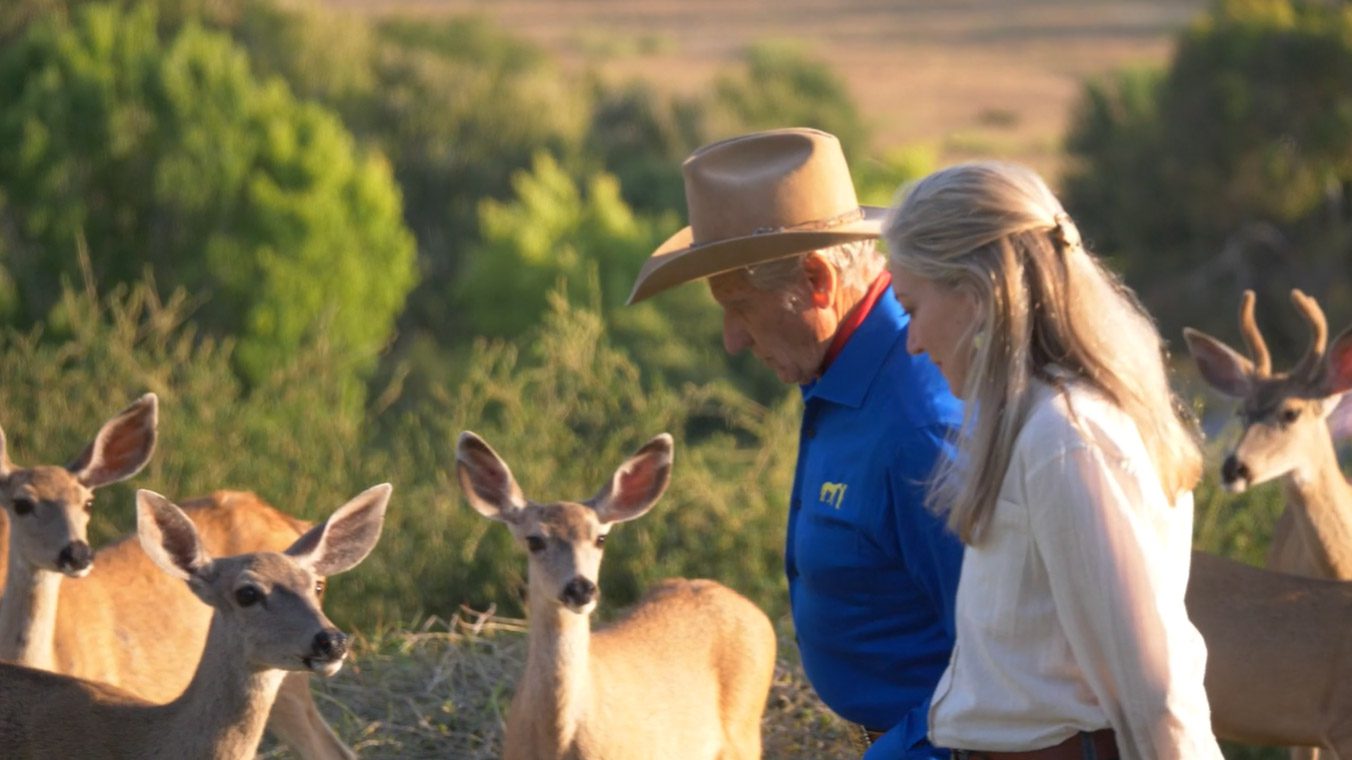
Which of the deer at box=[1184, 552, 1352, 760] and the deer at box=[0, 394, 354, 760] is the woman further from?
the deer at box=[0, 394, 354, 760]

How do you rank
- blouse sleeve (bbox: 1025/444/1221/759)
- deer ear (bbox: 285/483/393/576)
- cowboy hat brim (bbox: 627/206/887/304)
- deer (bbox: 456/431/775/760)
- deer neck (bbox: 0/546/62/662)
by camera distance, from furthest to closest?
deer neck (bbox: 0/546/62/662) < deer (bbox: 456/431/775/760) < deer ear (bbox: 285/483/393/576) < cowboy hat brim (bbox: 627/206/887/304) < blouse sleeve (bbox: 1025/444/1221/759)

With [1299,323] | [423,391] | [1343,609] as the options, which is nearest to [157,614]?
[1343,609]

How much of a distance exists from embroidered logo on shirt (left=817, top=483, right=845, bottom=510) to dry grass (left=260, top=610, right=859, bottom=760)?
2281mm

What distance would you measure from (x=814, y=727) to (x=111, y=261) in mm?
14215

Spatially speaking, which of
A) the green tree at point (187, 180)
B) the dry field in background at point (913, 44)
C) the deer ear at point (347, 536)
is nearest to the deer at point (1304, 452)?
the deer ear at point (347, 536)

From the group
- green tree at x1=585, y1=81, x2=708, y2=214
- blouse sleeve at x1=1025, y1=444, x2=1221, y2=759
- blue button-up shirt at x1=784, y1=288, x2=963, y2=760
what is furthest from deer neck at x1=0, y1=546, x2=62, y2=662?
green tree at x1=585, y1=81, x2=708, y2=214

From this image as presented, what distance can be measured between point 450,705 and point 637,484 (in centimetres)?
131

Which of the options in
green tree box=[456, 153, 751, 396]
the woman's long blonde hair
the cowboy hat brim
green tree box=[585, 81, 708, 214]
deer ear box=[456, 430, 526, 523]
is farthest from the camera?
green tree box=[585, 81, 708, 214]

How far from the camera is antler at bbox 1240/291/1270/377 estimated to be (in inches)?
321

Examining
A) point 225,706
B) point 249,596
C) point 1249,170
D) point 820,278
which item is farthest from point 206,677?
point 1249,170

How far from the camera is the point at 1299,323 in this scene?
22766 mm

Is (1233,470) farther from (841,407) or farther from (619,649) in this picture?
(841,407)

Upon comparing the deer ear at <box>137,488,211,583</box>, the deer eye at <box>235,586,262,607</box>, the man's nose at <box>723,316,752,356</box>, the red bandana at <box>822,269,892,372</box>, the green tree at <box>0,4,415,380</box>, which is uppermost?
the red bandana at <box>822,269,892,372</box>

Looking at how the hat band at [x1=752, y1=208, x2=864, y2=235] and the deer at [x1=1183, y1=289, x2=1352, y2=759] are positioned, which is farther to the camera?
the deer at [x1=1183, y1=289, x2=1352, y2=759]
